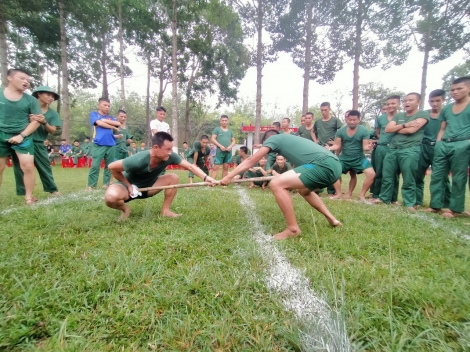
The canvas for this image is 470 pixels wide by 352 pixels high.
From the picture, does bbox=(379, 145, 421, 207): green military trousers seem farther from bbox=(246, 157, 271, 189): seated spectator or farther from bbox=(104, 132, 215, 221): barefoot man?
bbox=(104, 132, 215, 221): barefoot man

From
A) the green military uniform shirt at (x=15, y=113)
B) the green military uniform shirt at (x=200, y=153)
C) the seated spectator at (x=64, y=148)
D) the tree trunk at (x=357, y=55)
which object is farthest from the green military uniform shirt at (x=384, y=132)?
the seated spectator at (x=64, y=148)

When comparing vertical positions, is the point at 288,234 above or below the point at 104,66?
below

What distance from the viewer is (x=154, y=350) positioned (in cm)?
115

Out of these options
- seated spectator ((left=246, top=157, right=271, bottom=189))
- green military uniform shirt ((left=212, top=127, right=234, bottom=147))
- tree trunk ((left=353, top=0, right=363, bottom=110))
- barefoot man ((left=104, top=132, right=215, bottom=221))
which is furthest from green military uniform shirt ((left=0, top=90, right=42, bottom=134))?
tree trunk ((left=353, top=0, right=363, bottom=110))

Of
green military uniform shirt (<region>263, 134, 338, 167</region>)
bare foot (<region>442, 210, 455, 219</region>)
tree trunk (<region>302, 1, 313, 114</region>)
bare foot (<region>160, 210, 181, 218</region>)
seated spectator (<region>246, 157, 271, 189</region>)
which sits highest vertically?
tree trunk (<region>302, 1, 313, 114</region>)

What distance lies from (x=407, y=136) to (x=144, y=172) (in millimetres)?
4530

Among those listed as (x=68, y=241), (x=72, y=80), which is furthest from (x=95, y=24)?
(x=68, y=241)

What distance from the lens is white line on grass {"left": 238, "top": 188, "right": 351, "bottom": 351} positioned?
109 centimetres

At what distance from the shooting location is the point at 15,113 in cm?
376

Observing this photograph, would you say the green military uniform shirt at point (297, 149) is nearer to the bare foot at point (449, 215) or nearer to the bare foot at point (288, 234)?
the bare foot at point (288, 234)

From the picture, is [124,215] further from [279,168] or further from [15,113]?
[279,168]

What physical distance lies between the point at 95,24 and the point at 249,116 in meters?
39.0

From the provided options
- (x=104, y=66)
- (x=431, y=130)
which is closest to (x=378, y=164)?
(x=431, y=130)

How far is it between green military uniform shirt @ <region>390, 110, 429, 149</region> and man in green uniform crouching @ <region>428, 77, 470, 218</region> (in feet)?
1.00
